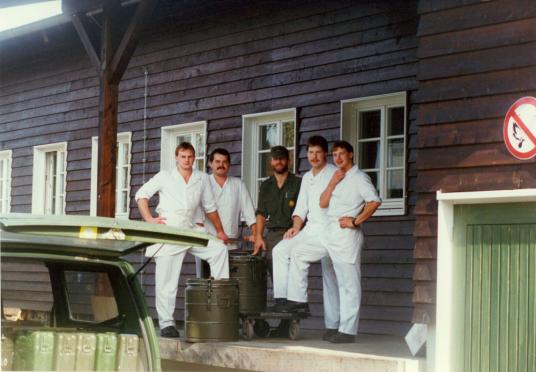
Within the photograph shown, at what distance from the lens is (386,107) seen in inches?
449

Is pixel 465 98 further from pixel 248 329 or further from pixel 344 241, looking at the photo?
pixel 248 329

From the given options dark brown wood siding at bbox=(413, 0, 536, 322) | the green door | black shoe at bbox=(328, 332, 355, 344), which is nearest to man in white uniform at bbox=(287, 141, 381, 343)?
black shoe at bbox=(328, 332, 355, 344)

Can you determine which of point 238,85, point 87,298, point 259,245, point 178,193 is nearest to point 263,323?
point 259,245

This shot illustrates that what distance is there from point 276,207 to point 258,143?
3200mm

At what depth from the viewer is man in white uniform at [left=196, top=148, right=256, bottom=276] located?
10.4 meters

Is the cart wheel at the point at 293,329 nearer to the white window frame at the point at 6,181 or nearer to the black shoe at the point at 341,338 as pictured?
the black shoe at the point at 341,338

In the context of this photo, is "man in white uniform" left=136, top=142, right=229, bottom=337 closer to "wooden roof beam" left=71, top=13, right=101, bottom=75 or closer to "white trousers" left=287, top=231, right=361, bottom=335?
"white trousers" left=287, top=231, right=361, bottom=335

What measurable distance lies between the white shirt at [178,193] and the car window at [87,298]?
2.91 metres

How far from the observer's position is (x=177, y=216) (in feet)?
32.7

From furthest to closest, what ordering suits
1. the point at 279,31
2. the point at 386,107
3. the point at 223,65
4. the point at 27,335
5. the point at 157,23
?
the point at 157,23
the point at 223,65
the point at 279,31
the point at 386,107
the point at 27,335

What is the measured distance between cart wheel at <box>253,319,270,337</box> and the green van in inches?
154

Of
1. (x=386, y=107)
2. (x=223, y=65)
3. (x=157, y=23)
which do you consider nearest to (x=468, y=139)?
(x=386, y=107)

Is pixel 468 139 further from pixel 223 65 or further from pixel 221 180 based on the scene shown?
pixel 223 65

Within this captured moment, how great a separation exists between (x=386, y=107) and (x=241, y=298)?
289cm
